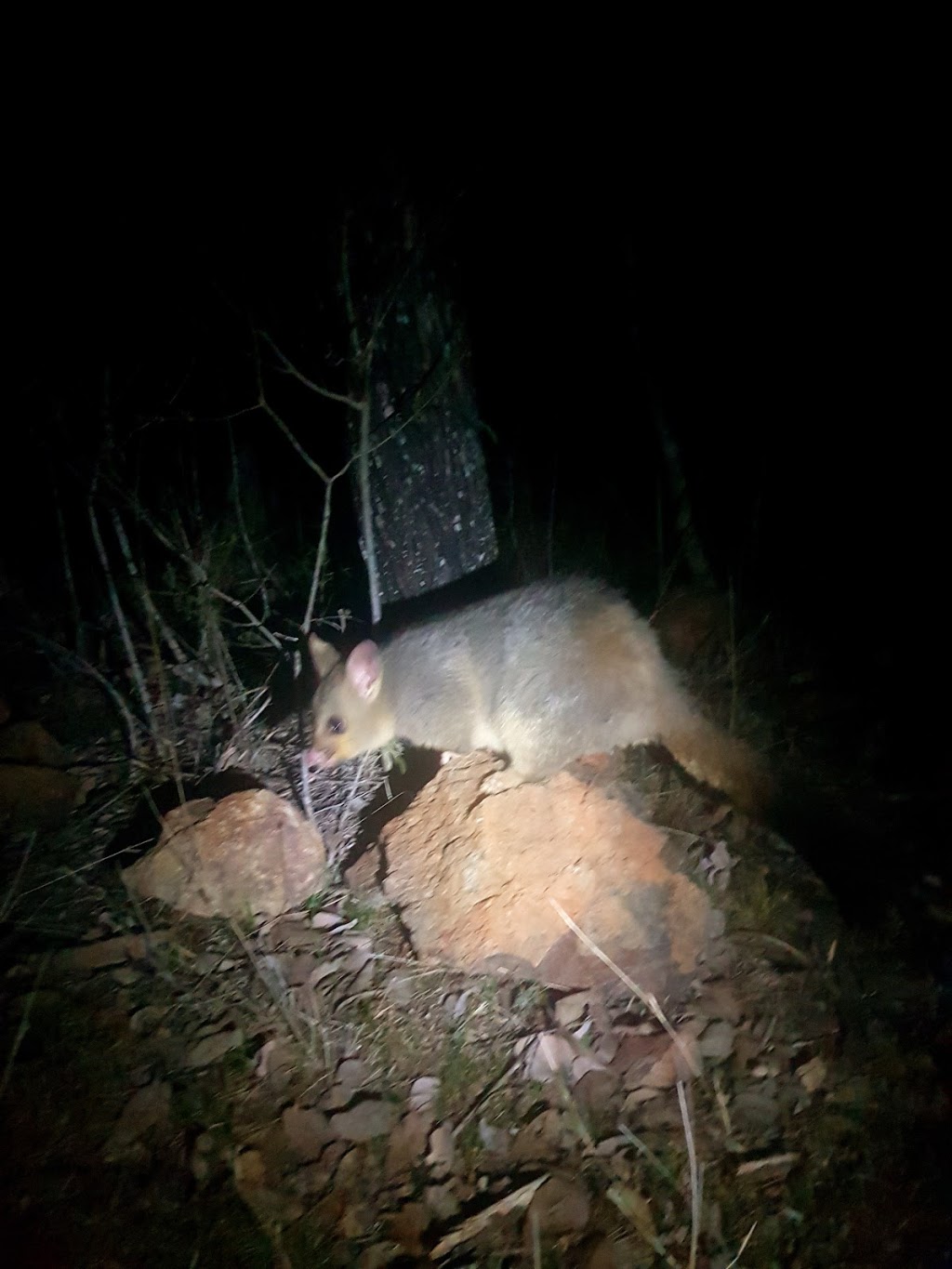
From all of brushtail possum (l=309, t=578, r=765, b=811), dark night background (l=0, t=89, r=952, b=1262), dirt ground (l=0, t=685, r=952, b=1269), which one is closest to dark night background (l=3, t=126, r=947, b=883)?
dark night background (l=0, t=89, r=952, b=1262)

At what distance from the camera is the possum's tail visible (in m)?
3.98

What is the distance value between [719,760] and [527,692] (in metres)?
1.06

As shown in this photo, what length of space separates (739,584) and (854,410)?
15.2 feet

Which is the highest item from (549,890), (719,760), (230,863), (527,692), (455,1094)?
(527,692)

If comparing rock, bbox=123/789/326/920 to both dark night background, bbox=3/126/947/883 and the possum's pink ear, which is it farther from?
dark night background, bbox=3/126/947/883

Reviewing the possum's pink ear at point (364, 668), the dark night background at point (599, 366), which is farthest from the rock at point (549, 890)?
the possum's pink ear at point (364, 668)

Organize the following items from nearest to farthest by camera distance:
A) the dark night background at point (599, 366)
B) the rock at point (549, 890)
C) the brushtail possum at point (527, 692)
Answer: the rock at point (549, 890)
the brushtail possum at point (527, 692)
the dark night background at point (599, 366)

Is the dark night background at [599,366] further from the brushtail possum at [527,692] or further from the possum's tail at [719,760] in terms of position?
the brushtail possum at [527,692]

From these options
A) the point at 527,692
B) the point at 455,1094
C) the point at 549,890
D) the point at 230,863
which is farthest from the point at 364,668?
the point at 455,1094

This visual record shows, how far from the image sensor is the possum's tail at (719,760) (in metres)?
3.98

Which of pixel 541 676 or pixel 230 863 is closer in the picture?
pixel 230 863

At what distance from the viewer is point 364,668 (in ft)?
14.7

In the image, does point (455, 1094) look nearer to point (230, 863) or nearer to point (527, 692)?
point (230, 863)

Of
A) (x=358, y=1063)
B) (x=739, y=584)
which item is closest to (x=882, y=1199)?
(x=358, y=1063)
